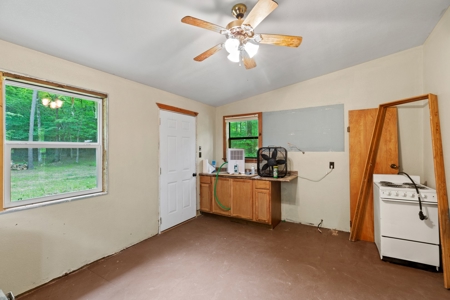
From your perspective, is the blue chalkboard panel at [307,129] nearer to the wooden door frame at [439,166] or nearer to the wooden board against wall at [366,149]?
the wooden board against wall at [366,149]

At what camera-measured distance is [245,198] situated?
3498 millimetres

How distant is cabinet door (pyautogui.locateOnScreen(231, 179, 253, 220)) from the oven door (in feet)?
5.95

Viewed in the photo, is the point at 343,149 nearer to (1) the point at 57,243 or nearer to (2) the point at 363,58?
(2) the point at 363,58

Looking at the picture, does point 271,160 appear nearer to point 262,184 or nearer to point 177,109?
point 262,184

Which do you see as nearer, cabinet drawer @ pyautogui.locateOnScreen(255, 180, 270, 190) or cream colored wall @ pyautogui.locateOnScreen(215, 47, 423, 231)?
cream colored wall @ pyautogui.locateOnScreen(215, 47, 423, 231)

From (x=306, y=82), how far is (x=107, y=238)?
3.85 metres

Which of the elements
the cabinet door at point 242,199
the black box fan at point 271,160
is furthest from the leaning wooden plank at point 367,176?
the cabinet door at point 242,199

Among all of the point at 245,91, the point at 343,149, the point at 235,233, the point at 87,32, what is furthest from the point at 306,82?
the point at 87,32

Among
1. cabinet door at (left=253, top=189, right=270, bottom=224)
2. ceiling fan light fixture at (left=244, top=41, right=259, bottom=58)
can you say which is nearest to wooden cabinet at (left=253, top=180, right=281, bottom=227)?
cabinet door at (left=253, top=189, right=270, bottom=224)

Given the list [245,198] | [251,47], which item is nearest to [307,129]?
[245,198]

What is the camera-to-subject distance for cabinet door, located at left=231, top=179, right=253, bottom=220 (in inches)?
136

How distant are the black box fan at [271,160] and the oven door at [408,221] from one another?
1448 mm

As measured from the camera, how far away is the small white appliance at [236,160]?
12.5 ft

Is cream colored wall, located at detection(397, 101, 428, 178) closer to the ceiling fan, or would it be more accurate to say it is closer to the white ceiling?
the white ceiling
